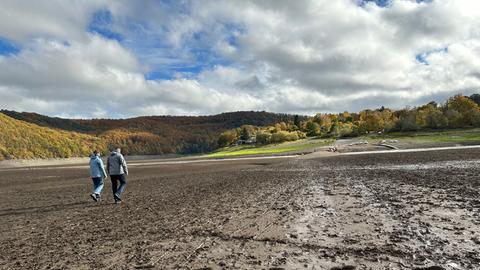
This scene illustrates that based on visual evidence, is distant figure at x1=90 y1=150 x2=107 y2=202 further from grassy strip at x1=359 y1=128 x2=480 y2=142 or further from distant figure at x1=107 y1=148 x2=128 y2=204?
grassy strip at x1=359 y1=128 x2=480 y2=142

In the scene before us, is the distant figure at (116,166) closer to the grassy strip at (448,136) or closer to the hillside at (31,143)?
the grassy strip at (448,136)

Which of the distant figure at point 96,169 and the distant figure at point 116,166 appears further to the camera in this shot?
the distant figure at point 96,169

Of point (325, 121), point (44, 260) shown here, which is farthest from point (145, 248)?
point (325, 121)

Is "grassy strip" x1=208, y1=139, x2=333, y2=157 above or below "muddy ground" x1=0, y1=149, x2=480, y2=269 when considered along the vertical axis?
below

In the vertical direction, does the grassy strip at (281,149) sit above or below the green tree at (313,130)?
below

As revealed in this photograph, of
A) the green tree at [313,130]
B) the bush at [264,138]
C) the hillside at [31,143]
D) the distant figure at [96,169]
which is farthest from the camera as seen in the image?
the hillside at [31,143]

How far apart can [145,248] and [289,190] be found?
10.9 m

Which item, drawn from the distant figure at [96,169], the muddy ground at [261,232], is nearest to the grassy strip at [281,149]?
the distant figure at [96,169]

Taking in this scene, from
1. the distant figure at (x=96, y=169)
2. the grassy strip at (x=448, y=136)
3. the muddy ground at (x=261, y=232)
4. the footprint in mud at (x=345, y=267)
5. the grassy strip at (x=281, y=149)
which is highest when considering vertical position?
the distant figure at (x=96, y=169)

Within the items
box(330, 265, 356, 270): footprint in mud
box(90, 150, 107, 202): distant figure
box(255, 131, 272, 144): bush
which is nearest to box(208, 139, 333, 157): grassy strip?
box(255, 131, 272, 144): bush

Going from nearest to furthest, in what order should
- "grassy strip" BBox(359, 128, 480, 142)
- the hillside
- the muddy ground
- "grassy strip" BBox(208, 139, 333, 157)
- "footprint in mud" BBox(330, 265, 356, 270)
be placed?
"footprint in mud" BBox(330, 265, 356, 270), the muddy ground, "grassy strip" BBox(359, 128, 480, 142), "grassy strip" BBox(208, 139, 333, 157), the hillside


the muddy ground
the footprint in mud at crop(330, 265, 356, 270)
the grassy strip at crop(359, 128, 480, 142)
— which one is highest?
the footprint in mud at crop(330, 265, 356, 270)

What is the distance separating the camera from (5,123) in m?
177

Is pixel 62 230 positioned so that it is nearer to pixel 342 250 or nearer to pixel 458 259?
pixel 342 250
